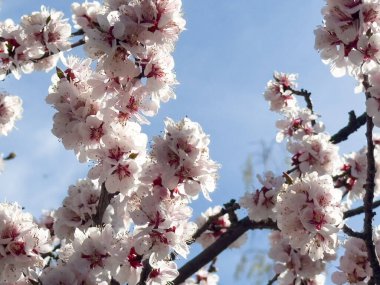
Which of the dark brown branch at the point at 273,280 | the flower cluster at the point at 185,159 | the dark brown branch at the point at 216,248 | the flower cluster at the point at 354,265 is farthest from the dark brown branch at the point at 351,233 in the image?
the dark brown branch at the point at 273,280

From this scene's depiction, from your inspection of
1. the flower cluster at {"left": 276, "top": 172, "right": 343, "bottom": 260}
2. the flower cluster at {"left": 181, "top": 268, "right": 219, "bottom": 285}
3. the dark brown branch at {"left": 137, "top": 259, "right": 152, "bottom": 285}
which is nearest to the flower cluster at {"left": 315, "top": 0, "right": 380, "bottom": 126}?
the flower cluster at {"left": 276, "top": 172, "right": 343, "bottom": 260}

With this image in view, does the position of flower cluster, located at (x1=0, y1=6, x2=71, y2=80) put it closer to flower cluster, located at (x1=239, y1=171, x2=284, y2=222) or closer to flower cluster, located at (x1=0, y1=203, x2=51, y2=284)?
flower cluster, located at (x1=0, y1=203, x2=51, y2=284)

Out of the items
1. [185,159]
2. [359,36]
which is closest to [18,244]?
[185,159]

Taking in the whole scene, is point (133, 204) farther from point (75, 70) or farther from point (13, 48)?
point (13, 48)

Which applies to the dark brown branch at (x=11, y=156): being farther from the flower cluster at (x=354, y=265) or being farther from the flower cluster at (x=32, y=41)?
the flower cluster at (x=354, y=265)

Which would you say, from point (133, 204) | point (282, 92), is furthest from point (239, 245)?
point (133, 204)

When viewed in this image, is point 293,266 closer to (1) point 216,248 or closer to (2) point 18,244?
(1) point 216,248
